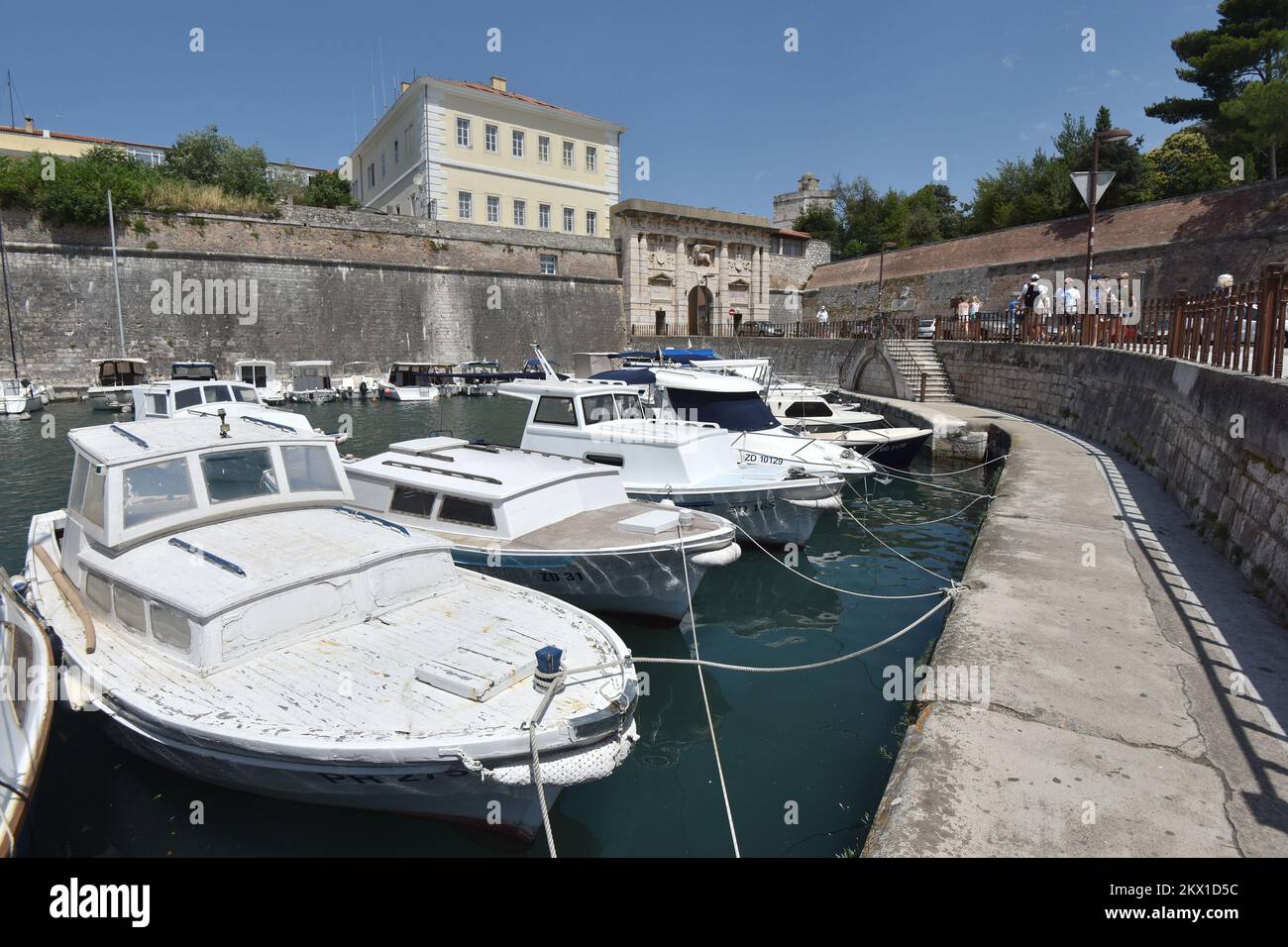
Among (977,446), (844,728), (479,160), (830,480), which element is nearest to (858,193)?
(479,160)

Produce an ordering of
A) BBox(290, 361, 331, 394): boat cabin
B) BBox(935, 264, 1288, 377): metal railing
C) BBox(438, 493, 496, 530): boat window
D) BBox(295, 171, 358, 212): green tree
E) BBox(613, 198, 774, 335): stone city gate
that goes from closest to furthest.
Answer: BBox(935, 264, 1288, 377): metal railing
BBox(438, 493, 496, 530): boat window
BBox(290, 361, 331, 394): boat cabin
BBox(295, 171, 358, 212): green tree
BBox(613, 198, 774, 335): stone city gate

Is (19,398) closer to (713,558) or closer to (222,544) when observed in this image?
(222,544)

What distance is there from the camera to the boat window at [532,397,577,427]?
451 inches

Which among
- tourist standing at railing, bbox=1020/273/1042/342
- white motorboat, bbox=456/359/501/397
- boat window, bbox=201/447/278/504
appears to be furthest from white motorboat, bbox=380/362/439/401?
boat window, bbox=201/447/278/504

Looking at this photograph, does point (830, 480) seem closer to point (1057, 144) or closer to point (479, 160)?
point (479, 160)

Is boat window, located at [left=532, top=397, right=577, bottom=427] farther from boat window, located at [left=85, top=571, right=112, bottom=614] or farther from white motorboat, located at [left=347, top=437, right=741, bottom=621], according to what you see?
boat window, located at [left=85, top=571, right=112, bottom=614]

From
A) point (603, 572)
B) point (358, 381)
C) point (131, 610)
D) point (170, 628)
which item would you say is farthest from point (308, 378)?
point (170, 628)

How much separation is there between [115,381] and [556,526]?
1158 inches

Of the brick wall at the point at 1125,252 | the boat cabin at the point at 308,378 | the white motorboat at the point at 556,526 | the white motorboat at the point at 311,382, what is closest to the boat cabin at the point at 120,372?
the white motorboat at the point at 311,382

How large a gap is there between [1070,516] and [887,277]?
118 feet

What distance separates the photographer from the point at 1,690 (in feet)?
14.1

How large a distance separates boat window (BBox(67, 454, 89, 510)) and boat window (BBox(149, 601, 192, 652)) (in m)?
2.00

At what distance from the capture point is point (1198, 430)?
9141 mm
